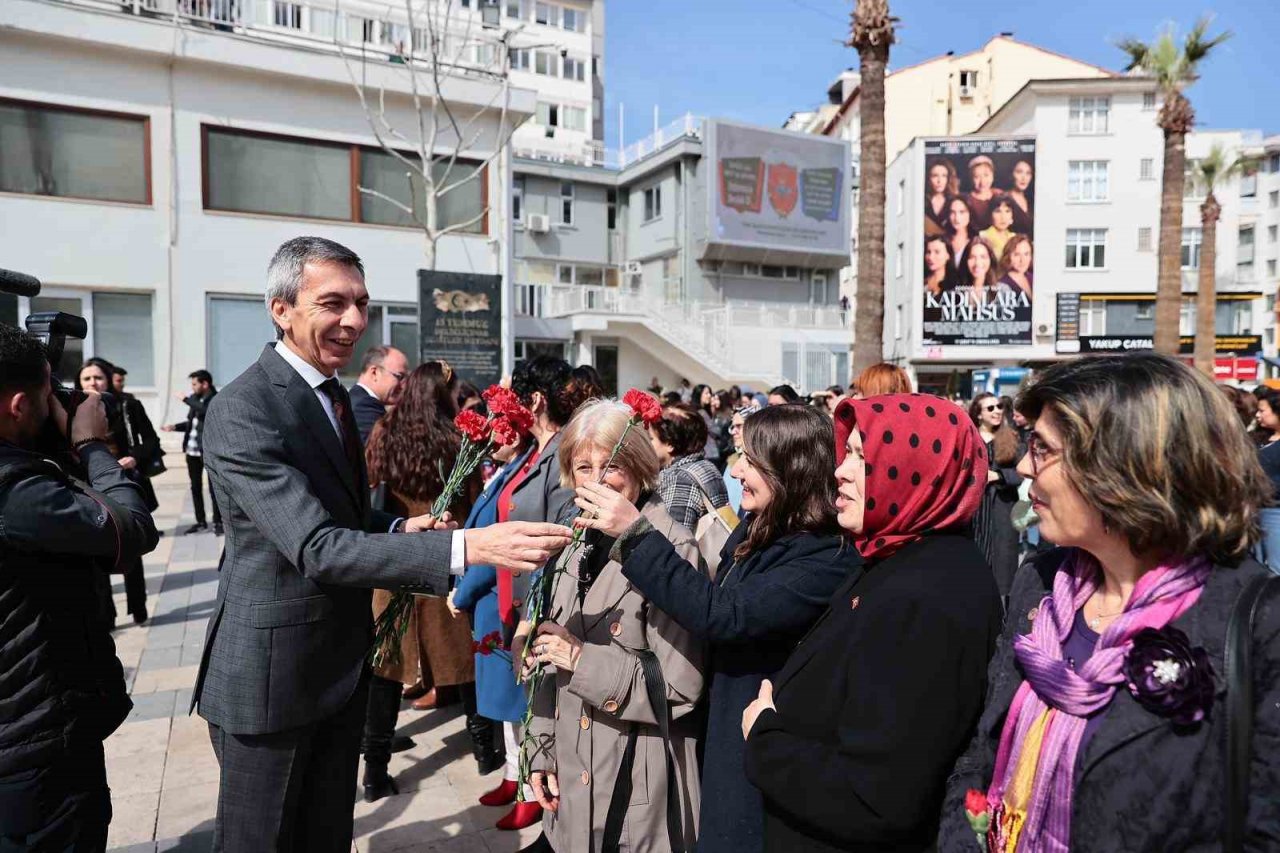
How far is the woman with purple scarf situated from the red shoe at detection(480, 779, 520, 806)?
2.66 meters

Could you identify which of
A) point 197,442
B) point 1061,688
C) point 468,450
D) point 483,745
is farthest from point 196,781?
point 197,442

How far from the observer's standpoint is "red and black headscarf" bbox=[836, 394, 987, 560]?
1793 millimetres

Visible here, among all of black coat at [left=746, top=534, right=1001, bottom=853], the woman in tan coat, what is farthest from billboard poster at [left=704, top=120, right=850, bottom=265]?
black coat at [left=746, top=534, right=1001, bottom=853]

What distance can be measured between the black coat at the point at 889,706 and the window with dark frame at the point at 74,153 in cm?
1690

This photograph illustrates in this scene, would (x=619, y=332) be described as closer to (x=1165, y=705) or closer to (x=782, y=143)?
(x=782, y=143)

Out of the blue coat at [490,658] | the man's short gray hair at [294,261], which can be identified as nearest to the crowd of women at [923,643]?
the blue coat at [490,658]

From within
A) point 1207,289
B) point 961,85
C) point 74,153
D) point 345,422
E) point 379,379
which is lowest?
point 345,422

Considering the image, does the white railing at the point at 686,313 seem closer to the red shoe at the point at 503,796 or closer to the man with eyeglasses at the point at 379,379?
the man with eyeglasses at the point at 379,379

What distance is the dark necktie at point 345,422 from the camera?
2354mm

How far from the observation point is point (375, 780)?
379 centimetres

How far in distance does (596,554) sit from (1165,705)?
1.70 metres

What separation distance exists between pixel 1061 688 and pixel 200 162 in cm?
1729

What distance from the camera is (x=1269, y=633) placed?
4.19 feet

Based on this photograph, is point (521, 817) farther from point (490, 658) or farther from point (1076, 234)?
point (1076, 234)
